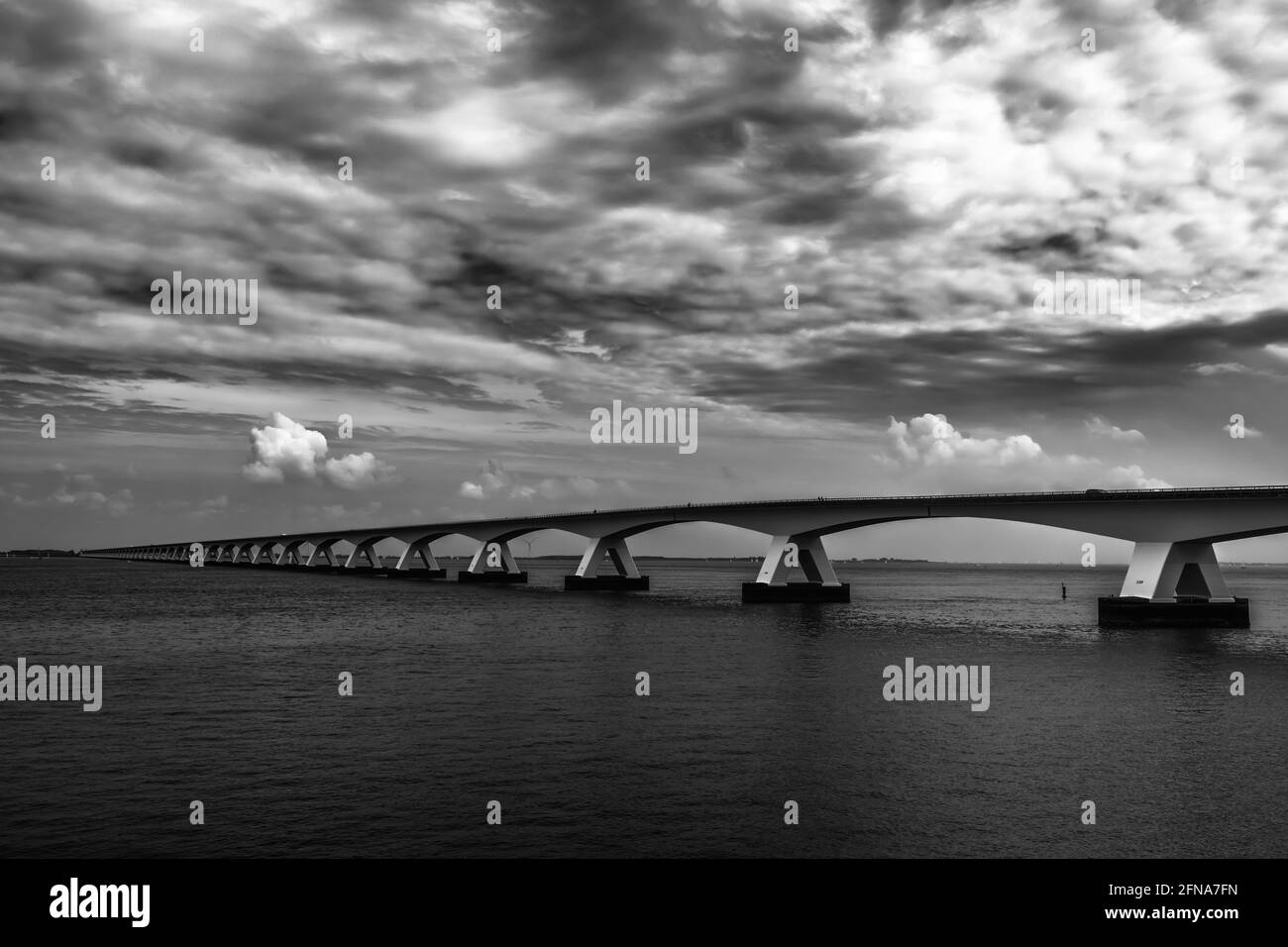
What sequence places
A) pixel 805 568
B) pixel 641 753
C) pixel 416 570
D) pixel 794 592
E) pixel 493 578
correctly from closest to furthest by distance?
pixel 641 753
pixel 794 592
pixel 805 568
pixel 493 578
pixel 416 570

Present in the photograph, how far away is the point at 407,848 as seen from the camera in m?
16.3

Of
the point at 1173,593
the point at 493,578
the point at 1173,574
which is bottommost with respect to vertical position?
the point at 493,578

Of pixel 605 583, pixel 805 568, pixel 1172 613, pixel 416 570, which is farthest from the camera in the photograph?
pixel 416 570

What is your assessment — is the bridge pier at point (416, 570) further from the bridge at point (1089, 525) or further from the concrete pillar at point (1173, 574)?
the concrete pillar at point (1173, 574)

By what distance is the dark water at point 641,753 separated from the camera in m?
17.2

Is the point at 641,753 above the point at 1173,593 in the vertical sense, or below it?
below

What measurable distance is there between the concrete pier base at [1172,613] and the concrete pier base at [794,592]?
34.0 m

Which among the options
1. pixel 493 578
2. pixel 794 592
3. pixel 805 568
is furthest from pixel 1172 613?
pixel 493 578

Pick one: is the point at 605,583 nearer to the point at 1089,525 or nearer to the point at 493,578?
the point at 493,578

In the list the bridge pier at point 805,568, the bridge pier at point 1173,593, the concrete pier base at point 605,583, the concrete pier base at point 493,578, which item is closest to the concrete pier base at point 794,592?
the bridge pier at point 805,568

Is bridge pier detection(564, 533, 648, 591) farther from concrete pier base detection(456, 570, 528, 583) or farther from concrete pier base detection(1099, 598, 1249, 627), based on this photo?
concrete pier base detection(1099, 598, 1249, 627)

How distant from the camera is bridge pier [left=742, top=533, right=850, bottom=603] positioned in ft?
311

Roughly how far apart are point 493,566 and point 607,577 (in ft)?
115

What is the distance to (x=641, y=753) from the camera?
24.2 m
